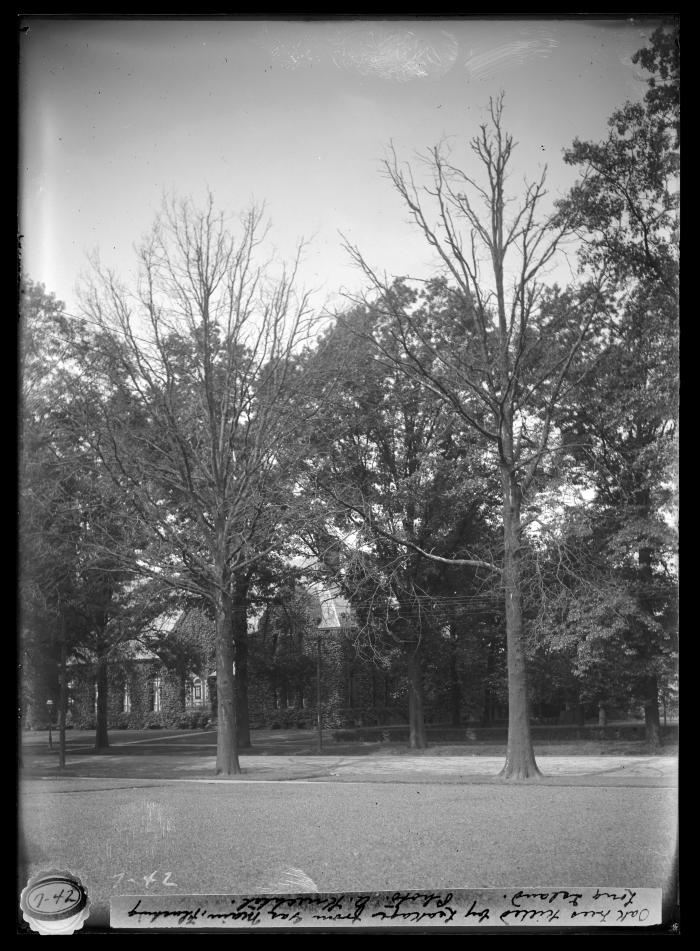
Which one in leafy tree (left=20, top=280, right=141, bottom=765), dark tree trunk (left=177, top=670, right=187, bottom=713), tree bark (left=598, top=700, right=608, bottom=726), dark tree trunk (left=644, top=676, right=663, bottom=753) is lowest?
tree bark (left=598, top=700, right=608, bottom=726)

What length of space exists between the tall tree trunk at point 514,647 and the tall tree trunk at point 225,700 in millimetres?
3835

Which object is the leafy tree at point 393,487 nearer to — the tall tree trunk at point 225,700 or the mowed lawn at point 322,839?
the tall tree trunk at point 225,700

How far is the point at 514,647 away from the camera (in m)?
11.5

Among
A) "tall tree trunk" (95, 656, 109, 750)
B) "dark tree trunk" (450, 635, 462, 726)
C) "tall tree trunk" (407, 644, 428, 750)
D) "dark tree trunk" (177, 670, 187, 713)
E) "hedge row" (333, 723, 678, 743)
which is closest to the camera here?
"tall tree trunk" (95, 656, 109, 750)

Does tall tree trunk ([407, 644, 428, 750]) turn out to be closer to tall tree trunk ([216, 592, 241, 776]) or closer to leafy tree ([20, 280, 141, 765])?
tall tree trunk ([216, 592, 241, 776])

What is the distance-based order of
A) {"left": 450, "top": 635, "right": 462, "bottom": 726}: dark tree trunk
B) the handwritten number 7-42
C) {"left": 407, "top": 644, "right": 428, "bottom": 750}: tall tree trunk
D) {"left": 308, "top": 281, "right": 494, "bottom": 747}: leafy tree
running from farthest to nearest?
{"left": 308, "top": 281, "right": 494, "bottom": 747}: leafy tree → {"left": 450, "top": 635, "right": 462, "bottom": 726}: dark tree trunk → {"left": 407, "top": 644, "right": 428, "bottom": 750}: tall tree trunk → the handwritten number 7-42

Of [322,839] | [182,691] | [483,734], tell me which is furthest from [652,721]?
[182,691]

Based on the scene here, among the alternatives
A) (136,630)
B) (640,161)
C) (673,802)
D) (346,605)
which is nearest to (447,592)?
(346,605)

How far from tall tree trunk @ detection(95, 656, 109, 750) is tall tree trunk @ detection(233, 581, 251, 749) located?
1.47 metres

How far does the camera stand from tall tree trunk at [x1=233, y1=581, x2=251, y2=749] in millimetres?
9235

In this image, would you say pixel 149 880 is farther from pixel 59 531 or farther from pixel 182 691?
pixel 59 531

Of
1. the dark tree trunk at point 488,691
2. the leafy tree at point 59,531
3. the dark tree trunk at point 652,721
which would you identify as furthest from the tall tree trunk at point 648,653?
the leafy tree at point 59,531

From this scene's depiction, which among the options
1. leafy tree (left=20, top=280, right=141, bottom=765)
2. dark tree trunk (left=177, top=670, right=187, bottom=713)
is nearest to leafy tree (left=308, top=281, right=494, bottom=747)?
dark tree trunk (left=177, top=670, right=187, bottom=713)

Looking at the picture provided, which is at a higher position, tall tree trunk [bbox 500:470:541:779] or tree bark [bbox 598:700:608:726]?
tall tree trunk [bbox 500:470:541:779]
